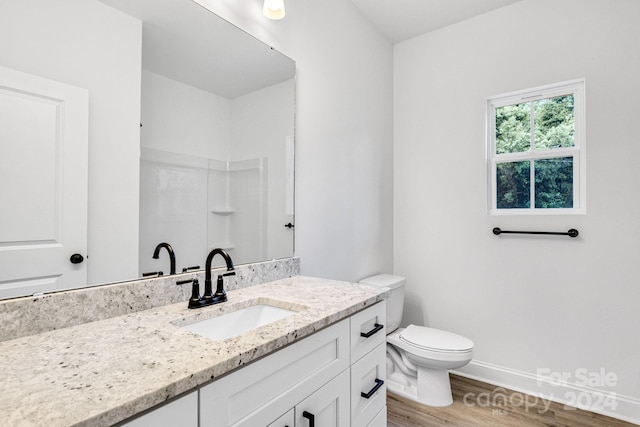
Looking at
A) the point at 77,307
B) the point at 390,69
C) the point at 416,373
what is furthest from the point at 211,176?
the point at 390,69

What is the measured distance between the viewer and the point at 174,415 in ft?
2.01

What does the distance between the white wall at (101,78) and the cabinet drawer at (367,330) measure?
809mm

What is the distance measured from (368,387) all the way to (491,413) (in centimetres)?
119

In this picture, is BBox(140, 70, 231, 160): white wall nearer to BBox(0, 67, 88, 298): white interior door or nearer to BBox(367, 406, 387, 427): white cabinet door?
BBox(0, 67, 88, 298): white interior door

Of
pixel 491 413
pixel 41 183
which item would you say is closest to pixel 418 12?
pixel 41 183

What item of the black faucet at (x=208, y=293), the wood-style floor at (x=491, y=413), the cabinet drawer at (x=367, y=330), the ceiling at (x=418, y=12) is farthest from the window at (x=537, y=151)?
the black faucet at (x=208, y=293)

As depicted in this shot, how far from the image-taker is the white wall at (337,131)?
1.82 m

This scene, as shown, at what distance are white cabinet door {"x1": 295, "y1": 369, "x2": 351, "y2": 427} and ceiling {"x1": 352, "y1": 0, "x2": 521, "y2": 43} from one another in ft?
7.86

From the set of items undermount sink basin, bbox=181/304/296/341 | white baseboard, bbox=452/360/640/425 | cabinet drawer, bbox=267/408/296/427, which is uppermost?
undermount sink basin, bbox=181/304/296/341

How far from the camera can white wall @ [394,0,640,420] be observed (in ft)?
6.27

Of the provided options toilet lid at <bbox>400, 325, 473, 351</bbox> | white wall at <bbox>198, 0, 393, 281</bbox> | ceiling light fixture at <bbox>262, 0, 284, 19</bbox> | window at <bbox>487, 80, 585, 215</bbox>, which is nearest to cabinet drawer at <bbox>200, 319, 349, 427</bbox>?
white wall at <bbox>198, 0, 393, 281</bbox>

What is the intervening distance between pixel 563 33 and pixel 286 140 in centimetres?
198

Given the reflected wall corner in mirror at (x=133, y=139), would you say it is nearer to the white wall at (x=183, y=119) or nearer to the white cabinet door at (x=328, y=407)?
the white wall at (x=183, y=119)

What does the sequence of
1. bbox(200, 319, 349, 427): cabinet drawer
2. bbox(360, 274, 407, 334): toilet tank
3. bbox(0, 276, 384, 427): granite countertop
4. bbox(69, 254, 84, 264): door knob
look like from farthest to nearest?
1. bbox(360, 274, 407, 334): toilet tank
2. bbox(69, 254, 84, 264): door knob
3. bbox(200, 319, 349, 427): cabinet drawer
4. bbox(0, 276, 384, 427): granite countertop
